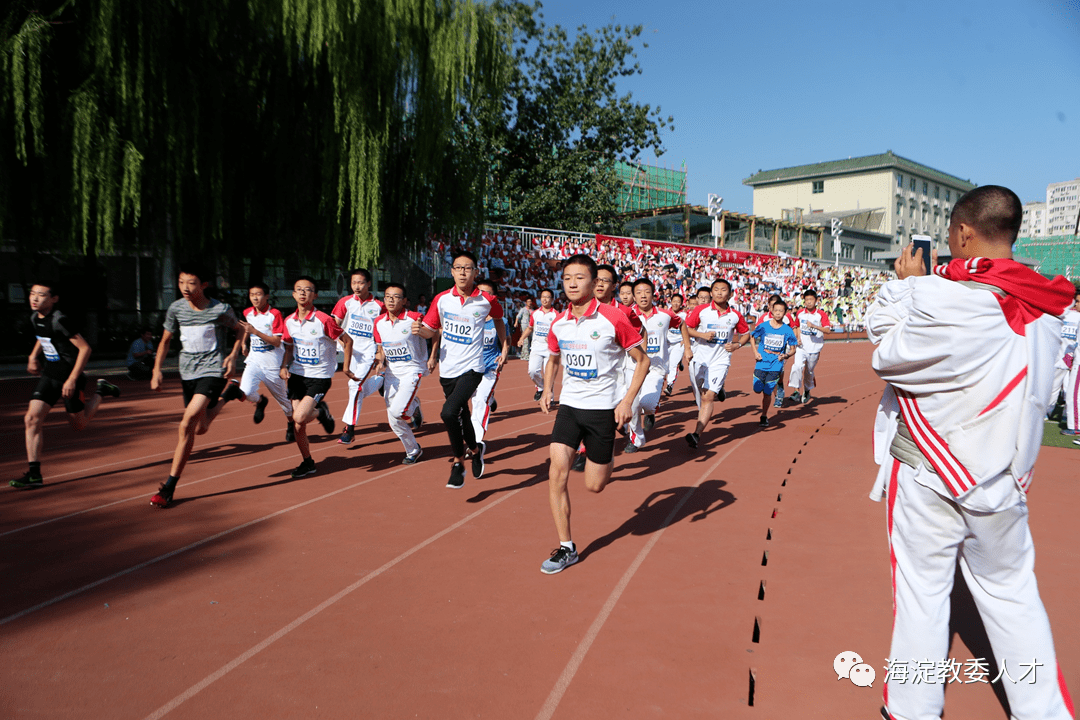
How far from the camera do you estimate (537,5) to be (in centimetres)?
3512

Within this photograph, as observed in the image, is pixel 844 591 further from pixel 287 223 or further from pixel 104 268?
pixel 104 268

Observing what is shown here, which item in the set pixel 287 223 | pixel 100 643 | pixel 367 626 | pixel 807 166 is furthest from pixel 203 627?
pixel 807 166

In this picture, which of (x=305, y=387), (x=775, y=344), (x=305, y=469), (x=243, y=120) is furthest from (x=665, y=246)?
(x=305, y=469)

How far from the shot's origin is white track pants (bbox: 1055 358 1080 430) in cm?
959

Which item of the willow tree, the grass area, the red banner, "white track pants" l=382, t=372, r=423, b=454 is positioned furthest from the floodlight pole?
"white track pants" l=382, t=372, r=423, b=454

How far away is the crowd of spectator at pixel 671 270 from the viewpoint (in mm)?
24641

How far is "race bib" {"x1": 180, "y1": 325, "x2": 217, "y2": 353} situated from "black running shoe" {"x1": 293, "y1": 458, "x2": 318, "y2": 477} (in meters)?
1.45

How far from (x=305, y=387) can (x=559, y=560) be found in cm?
413

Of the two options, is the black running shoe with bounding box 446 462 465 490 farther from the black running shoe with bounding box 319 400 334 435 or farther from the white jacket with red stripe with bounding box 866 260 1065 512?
the white jacket with red stripe with bounding box 866 260 1065 512

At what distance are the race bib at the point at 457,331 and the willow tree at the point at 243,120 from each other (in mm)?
9280

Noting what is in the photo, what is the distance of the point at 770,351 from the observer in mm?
10062

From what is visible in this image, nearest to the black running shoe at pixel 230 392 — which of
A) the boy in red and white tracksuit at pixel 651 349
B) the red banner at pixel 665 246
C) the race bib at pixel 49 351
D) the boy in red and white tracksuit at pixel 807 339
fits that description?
the race bib at pixel 49 351

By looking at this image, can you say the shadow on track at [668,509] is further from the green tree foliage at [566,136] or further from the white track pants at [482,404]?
the green tree foliage at [566,136]

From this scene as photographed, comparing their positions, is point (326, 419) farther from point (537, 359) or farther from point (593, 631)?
point (593, 631)
